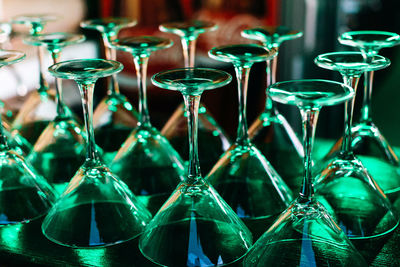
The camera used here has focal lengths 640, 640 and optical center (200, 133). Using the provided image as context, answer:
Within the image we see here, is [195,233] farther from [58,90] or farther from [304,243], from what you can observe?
[58,90]

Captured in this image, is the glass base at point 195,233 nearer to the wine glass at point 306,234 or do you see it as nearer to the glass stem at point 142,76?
the wine glass at point 306,234

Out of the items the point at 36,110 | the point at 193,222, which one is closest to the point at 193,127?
the point at 193,222

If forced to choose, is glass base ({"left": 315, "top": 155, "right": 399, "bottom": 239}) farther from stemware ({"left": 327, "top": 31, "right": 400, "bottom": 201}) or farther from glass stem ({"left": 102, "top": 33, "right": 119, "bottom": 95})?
glass stem ({"left": 102, "top": 33, "right": 119, "bottom": 95})

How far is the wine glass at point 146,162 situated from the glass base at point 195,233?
4.7 inches

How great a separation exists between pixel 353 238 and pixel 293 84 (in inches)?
6.5

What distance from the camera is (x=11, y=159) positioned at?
65cm

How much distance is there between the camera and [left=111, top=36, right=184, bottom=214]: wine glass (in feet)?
2.26

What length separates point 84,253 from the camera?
56 centimetres

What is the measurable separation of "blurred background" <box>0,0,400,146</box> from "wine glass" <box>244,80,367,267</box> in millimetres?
1488

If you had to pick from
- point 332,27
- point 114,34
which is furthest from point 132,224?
point 332,27

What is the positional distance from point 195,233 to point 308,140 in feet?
0.42

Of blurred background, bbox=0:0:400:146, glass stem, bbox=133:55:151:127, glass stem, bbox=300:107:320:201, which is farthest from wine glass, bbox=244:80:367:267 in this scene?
blurred background, bbox=0:0:400:146

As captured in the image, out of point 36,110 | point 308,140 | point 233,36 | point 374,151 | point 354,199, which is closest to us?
point 308,140

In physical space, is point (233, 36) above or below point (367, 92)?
below
